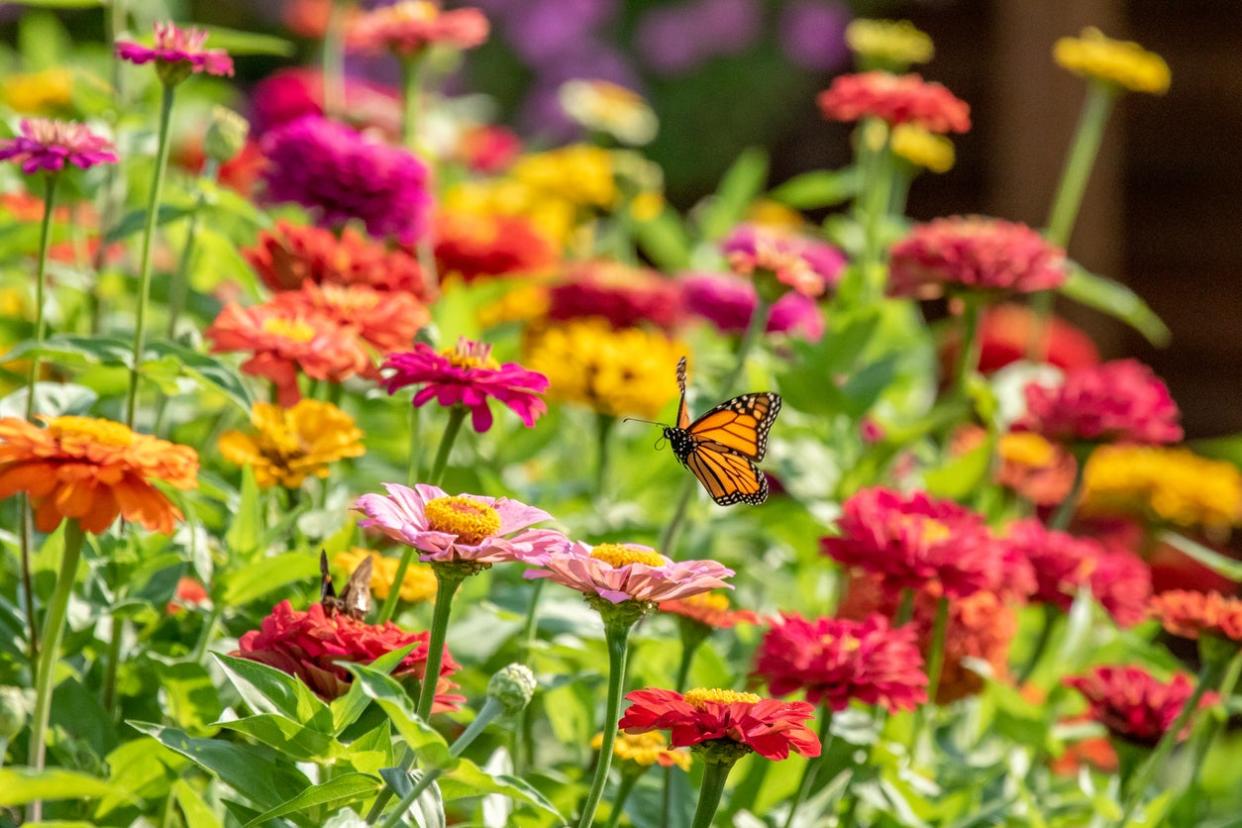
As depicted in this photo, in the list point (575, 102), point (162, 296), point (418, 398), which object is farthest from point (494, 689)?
point (575, 102)

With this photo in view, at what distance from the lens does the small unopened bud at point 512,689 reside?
69 centimetres

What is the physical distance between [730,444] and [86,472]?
461 mm

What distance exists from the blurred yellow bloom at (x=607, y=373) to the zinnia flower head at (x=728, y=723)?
0.57 m

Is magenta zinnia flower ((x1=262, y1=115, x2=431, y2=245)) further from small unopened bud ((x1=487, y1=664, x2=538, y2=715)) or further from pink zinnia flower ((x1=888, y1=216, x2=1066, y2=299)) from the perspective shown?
small unopened bud ((x1=487, y1=664, x2=538, y2=715))

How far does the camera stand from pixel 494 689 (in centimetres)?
69

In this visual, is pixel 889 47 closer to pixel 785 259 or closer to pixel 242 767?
pixel 785 259

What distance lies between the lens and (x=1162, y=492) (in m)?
1.69

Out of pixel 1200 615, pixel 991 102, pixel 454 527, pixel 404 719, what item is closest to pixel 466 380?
pixel 454 527

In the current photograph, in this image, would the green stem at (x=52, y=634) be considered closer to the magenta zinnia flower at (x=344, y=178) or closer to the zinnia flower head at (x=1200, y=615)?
the magenta zinnia flower at (x=344, y=178)

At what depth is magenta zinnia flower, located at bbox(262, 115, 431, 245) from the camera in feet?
3.83

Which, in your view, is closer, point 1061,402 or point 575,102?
point 1061,402

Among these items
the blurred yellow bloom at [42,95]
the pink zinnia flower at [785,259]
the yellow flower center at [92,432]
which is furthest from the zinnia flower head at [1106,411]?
the blurred yellow bloom at [42,95]

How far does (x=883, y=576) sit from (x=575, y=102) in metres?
1.15

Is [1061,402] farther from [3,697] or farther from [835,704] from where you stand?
[3,697]
